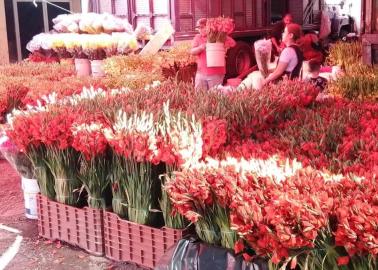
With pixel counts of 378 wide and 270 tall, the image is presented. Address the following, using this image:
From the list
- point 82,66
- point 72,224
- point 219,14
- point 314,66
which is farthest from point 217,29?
point 219,14

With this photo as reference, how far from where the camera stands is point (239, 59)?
12.3m

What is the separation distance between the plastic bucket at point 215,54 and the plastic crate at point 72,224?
3.21 meters

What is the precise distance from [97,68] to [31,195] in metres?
3.15

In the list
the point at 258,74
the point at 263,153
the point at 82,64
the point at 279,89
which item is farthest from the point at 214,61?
the point at 263,153

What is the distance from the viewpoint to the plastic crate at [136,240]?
11.4 feet

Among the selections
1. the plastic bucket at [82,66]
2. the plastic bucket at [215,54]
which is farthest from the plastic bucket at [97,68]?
the plastic bucket at [215,54]

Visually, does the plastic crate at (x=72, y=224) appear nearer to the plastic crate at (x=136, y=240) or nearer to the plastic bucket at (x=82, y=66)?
the plastic crate at (x=136, y=240)

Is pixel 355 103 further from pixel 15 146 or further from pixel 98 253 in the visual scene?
pixel 15 146

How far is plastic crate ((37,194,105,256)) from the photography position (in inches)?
156

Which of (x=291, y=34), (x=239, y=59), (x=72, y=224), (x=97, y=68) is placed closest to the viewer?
(x=72, y=224)

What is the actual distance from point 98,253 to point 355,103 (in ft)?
7.15

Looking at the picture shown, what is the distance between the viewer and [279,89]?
4.36 metres

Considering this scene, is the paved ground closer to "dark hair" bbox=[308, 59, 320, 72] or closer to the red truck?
"dark hair" bbox=[308, 59, 320, 72]

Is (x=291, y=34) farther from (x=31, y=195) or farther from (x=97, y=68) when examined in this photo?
(x=31, y=195)
